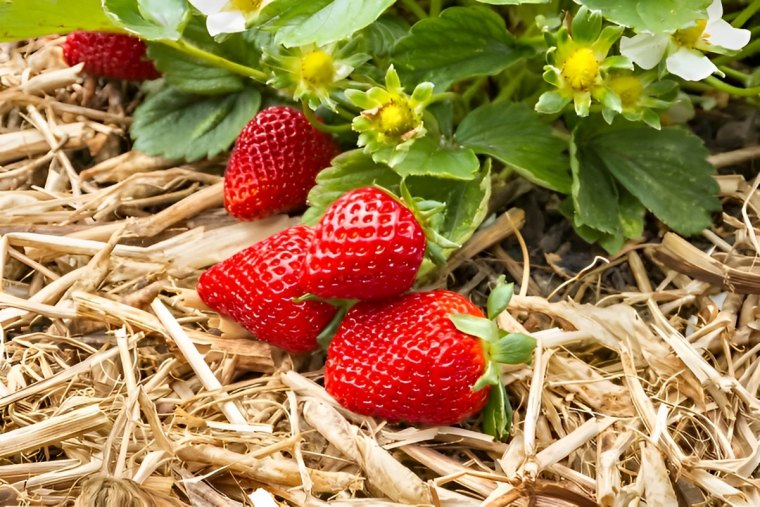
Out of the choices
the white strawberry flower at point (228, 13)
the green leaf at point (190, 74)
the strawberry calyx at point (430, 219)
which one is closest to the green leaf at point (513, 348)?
the strawberry calyx at point (430, 219)

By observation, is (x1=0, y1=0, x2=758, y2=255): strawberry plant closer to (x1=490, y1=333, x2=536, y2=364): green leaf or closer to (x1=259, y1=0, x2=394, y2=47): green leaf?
(x1=259, y1=0, x2=394, y2=47): green leaf

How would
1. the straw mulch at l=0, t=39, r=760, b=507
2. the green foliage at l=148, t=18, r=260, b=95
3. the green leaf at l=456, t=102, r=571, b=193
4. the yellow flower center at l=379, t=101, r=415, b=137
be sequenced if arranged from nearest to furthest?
the straw mulch at l=0, t=39, r=760, b=507
the yellow flower center at l=379, t=101, r=415, b=137
the green leaf at l=456, t=102, r=571, b=193
the green foliage at l=148, t=18, r=260, b=95

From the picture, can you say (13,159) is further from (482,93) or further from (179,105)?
(482,93)

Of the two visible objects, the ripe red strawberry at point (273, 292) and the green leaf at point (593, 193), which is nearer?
the ripe red strawberry at point (273, 292)

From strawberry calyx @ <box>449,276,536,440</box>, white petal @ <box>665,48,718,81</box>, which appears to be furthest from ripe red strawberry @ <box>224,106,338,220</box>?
white petal @ <box>665,48,718,81</box>

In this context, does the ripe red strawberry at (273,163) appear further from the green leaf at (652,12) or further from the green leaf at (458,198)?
the green leaf at (652,12)

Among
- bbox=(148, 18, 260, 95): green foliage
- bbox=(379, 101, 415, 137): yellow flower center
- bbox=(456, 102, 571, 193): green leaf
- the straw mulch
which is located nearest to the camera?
the straw mulch
